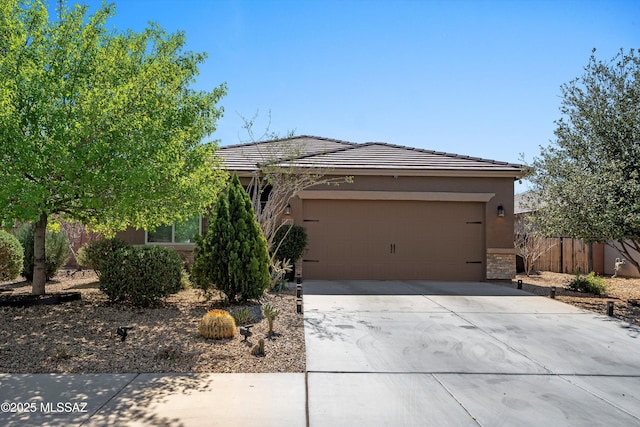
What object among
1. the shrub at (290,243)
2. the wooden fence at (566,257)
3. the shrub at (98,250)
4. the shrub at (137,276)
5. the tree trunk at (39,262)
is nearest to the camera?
the shrub at (137,276)

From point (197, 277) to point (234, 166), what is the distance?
5363 mm

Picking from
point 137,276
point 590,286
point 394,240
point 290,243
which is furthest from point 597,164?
point 137,276

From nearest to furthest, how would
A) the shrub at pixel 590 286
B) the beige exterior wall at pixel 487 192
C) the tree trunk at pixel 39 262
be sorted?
1. the tree trunk at pixel 39 262
2. the shrub at pixel 590 286
3. the beige exterior wall at pixel 487 192

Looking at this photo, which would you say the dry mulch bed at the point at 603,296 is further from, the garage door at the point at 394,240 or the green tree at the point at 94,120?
the green tree at the point at 94,120

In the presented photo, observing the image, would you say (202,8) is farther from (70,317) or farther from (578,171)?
(578,171)

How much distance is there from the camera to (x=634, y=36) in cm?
1062

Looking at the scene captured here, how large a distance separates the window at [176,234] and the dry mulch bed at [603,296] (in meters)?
8.96

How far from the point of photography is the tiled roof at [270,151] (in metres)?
12.6

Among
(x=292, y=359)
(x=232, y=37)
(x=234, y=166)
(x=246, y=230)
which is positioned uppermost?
(x=232, y=37)

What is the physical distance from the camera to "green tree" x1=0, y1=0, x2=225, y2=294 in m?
6.61

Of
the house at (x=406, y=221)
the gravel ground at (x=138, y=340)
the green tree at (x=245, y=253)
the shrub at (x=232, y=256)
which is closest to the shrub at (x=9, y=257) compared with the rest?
the gravel ground at (x=138, y=340)

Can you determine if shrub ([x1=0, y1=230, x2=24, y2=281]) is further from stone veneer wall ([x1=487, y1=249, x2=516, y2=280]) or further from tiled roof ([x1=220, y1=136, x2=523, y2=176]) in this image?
stone veneer wall ([x1=487, y1=249, x2=516, y2=280])

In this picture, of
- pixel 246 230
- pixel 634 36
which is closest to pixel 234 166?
pixel 246 230

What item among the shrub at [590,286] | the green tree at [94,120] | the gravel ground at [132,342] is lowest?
the gravel ground at [132,342]
